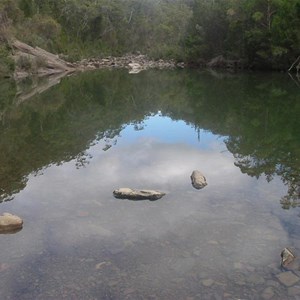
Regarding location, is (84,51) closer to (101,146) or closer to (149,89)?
(149,89)

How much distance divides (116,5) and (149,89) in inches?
2169

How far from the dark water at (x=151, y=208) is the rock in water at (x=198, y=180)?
172 millimetres

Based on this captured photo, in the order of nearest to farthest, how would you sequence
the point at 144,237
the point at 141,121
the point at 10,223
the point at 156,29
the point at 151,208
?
the point at 144,237
the point at 10,223
the point at 151,208
the point at 141,121
the point at 156,29

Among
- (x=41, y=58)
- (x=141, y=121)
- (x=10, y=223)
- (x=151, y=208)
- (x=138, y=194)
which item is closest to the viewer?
(x=10, y=223)

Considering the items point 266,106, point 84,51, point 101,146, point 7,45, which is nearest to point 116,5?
point 84,51

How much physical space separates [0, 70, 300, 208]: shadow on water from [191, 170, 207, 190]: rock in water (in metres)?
1.35

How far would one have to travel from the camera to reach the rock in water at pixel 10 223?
7169mm

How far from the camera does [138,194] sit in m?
8.65

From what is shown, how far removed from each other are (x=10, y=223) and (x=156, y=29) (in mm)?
88001

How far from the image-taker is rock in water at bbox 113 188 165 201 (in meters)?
8.60

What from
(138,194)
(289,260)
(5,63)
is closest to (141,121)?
(138,194)

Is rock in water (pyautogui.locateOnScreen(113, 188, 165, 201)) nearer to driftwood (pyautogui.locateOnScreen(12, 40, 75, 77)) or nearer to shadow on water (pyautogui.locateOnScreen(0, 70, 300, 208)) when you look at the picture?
shadow on water (pyautogui.locateOnScreen(0, 70, 300, 208))

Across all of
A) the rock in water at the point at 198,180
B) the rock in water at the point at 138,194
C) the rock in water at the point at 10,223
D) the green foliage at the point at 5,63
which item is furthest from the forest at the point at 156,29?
the rock in water at the point at 10,223

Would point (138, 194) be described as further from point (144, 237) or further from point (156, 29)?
point (156, 29)
